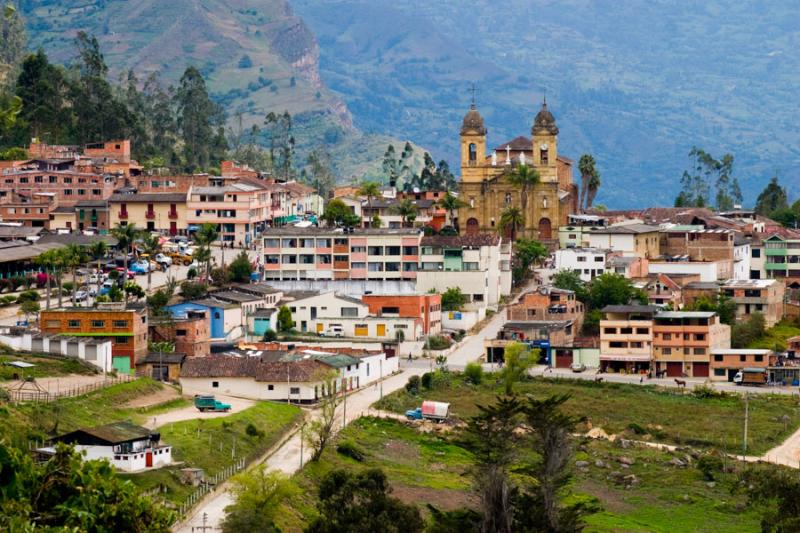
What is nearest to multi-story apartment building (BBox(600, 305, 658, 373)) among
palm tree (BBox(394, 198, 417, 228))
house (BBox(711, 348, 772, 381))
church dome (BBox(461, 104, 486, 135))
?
house (BBox(711, 348, 772, 381))

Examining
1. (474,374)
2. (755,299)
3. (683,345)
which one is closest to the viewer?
(474,374)

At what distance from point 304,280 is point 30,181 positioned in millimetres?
23672

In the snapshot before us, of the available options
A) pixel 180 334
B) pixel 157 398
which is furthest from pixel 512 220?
pixel 157 398

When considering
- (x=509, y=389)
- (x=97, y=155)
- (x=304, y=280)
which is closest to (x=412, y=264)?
(x=304, y=280)

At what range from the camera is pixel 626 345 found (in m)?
89.6

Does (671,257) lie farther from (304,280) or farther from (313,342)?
(313,342)

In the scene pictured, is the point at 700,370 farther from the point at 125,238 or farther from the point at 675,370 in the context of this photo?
the point at 125,238

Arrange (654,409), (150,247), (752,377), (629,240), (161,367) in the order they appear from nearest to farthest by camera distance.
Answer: (161,367) → (654,409) → (752,377) → (150,247) → (629,240)

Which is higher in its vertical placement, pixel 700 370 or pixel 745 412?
pixel 700 370

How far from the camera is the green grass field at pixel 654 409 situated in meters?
76.7

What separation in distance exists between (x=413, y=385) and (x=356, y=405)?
5.47 metres

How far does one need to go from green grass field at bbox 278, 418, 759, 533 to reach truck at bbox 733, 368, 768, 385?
1349 cm

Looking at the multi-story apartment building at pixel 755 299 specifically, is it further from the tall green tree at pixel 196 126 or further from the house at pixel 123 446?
the tall green tree at pixel 196 126

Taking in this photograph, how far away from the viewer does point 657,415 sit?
79.6 metres
